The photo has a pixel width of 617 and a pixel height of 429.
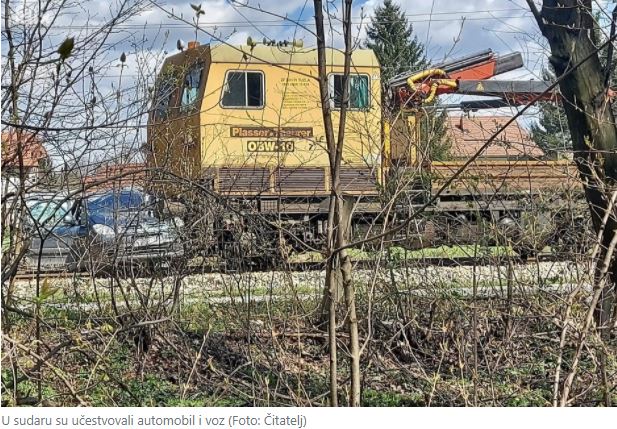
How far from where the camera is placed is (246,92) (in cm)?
1166

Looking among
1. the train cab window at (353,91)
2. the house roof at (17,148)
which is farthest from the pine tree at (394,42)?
the house roof at (17,148)

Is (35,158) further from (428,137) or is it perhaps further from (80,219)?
(428,137)

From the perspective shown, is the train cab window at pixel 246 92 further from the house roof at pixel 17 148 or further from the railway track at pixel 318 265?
the house roof at pixel 17 148

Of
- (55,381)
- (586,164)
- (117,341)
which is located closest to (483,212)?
(586,164)

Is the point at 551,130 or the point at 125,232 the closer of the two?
the point at 125,232

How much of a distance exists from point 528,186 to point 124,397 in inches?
127

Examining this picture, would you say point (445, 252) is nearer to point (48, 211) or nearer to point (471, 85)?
point (48, 211)

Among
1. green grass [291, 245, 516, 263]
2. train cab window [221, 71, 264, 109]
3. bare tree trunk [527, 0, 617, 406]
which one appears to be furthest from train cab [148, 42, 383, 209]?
train cab window [221, 71, 264, 109]

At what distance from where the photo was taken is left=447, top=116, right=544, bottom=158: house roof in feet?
17.4

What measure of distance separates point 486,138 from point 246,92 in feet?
22.3

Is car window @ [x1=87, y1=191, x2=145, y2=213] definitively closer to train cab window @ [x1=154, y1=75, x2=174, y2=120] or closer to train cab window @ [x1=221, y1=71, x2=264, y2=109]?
train cab window @ [x1=154, y1=75, x2=174, y2=120]

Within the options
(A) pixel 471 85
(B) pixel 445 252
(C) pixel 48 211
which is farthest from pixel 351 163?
(A) pixel 471 85

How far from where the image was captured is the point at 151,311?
514cm

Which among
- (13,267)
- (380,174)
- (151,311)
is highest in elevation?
(380,174)
